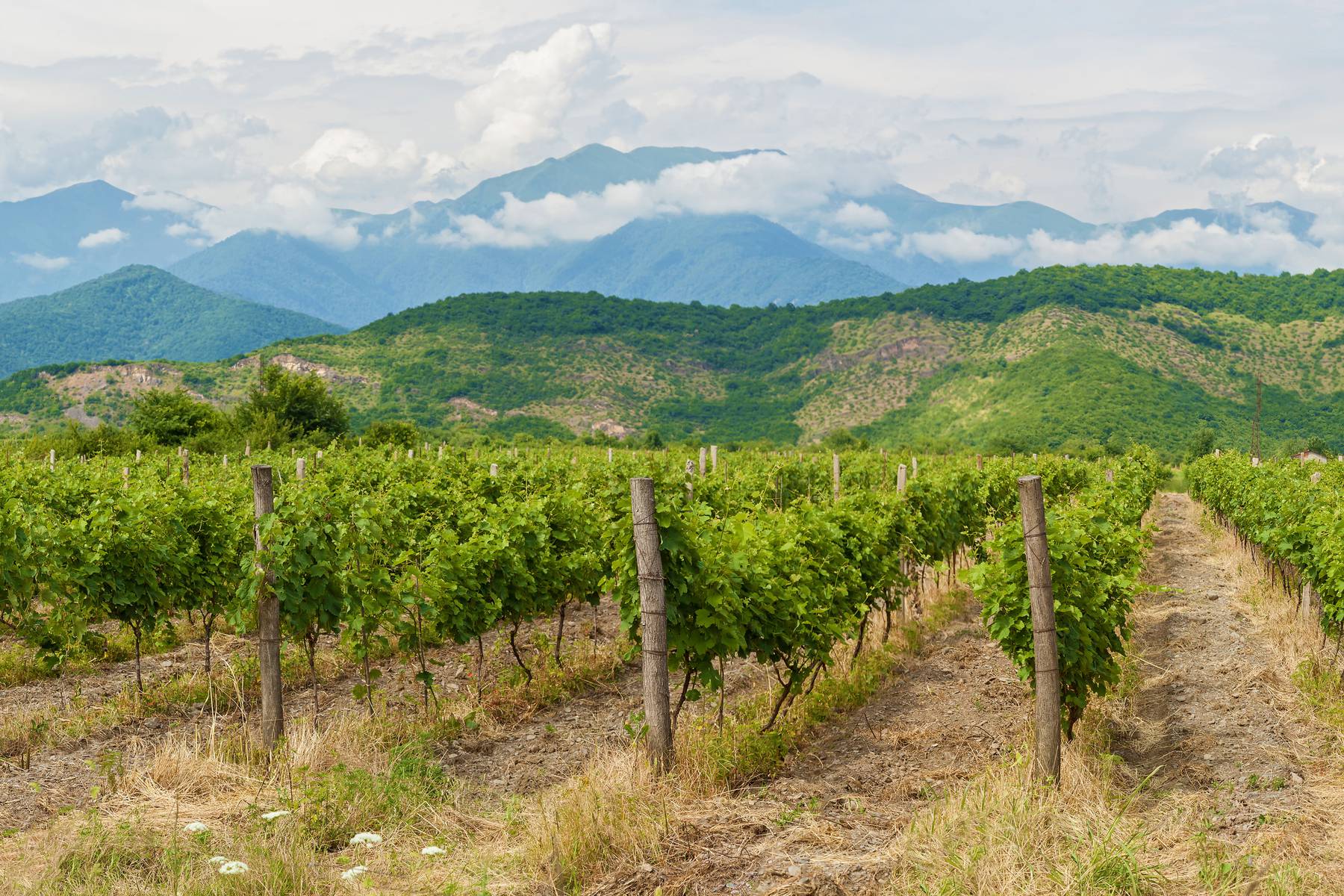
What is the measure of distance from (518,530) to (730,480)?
9007mm

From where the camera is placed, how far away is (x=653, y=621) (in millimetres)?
6125

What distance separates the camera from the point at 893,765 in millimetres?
6672

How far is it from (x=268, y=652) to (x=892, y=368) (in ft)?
271

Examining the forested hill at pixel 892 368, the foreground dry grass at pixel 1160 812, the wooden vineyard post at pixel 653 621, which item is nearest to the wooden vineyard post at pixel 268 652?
the wooden vineyard post at pixel 653 621

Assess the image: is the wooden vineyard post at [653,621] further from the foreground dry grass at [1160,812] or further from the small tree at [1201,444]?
the small tree at [1201,444]

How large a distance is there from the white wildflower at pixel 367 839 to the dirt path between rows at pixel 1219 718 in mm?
4167

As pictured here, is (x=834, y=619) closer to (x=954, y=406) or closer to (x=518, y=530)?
(x=518, y=530)

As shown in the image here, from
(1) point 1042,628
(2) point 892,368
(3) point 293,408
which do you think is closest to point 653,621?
(1) point 1042,628

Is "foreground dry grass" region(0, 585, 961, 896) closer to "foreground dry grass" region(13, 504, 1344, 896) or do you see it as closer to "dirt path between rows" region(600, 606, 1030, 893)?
"foreground dry grass" region(13, 504, 1344, 896)

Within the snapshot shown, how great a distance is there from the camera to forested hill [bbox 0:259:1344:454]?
232 feet

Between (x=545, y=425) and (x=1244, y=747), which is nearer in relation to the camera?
(x=1244, y=747)

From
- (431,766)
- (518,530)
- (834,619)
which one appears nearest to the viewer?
(431,766)

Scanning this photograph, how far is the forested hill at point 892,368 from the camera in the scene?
70688 mm

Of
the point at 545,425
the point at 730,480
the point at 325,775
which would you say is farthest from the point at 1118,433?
the point at 325,775
